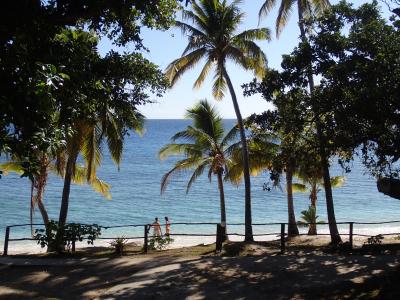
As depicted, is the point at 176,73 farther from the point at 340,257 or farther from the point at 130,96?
the point at 340,257

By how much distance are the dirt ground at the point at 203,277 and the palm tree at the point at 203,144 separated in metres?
9.38

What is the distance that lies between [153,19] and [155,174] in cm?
5905

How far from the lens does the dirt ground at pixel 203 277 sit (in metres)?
8.59

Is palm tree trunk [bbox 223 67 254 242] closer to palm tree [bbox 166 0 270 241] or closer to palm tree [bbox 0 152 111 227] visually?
palm tree [bbox 166 0 270 241]

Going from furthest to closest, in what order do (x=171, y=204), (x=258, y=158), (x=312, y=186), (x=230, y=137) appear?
(x=171, y=204) → (x=312, y=186) → (x=230, y=137) → (x=258, y=158)

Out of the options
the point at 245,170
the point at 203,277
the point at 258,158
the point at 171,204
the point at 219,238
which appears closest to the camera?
the point at 203,277

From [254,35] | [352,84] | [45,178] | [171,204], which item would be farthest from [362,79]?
[171,204]

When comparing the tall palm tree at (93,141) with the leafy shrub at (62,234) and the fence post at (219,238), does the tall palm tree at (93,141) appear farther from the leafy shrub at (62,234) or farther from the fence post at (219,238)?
the fence post at (219,238)

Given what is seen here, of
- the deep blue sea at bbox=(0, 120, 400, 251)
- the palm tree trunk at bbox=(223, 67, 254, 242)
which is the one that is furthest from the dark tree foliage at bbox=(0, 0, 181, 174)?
the deep blue sea at bbox=(0, 120, 400, 251)

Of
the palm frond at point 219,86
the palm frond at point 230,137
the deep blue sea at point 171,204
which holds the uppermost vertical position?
the palm frond at point 219,86

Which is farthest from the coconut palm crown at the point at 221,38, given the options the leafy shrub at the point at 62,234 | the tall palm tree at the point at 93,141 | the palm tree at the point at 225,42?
the leafy shrub at the point at 62,234

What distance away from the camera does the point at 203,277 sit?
386 inches

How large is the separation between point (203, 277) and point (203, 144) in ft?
39.8

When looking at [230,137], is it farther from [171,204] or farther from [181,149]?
[171,204]
